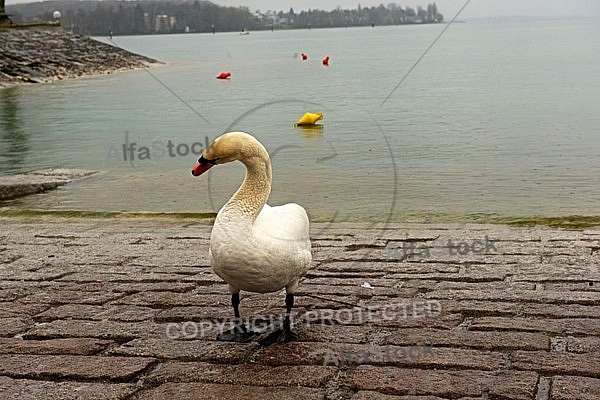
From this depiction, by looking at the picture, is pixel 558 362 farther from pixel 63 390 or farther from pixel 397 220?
pixel 397 220

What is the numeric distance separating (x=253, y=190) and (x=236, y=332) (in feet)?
2.03

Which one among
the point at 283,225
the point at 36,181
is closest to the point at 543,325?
the point at 283,225

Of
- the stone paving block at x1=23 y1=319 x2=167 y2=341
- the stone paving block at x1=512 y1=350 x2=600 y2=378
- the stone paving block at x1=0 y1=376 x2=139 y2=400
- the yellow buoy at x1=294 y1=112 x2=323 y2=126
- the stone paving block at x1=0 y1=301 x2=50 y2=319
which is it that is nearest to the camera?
the stone paving block at x1=0 y1=376 x2=139 y2=400

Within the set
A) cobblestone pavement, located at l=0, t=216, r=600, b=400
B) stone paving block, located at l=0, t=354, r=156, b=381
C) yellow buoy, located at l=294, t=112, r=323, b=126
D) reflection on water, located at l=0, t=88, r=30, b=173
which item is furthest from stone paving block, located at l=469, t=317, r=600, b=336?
yellow buoy, located at l=294, t=112, r=323, b=126

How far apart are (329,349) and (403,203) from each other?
494 centimetres

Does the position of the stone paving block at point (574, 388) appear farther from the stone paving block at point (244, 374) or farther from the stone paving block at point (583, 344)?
the stone paving block at point (244, 374)

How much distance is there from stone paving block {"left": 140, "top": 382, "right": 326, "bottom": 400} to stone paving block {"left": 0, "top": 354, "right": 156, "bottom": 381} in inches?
9.5

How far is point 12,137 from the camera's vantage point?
595 inches

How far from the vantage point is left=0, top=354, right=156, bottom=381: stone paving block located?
11.1 ft

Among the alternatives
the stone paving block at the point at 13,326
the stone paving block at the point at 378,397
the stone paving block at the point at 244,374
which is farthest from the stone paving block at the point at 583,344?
the stone paving block at the point at 13,326

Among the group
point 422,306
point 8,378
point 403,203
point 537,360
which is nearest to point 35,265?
point 8,378

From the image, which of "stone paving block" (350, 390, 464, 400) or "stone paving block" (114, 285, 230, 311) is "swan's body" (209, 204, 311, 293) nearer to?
"stone paving block" (350, 390, 464, 400)

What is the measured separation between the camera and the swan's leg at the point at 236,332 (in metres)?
3.71

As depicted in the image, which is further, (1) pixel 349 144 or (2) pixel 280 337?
(1) pixel 349 144
